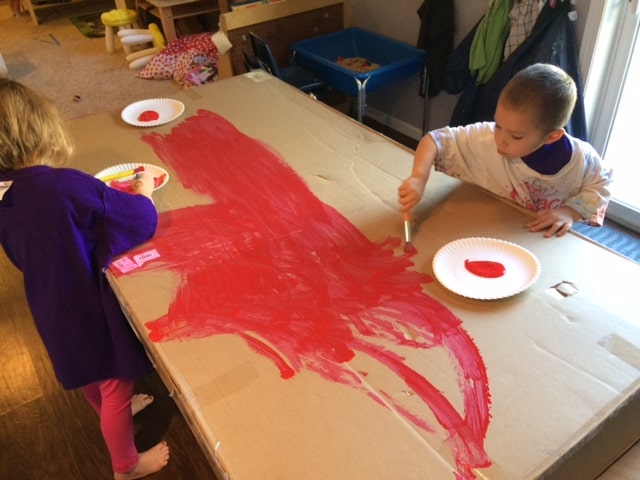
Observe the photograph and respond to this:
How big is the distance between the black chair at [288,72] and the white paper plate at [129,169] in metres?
1.31

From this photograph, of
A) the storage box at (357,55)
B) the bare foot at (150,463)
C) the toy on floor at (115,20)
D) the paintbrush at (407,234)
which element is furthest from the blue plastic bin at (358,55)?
the toy on floor at (115,20)

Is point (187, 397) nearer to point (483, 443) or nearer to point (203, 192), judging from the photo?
point (483, 443)

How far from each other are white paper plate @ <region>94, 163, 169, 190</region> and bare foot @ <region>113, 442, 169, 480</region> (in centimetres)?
75

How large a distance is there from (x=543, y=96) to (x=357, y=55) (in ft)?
6.97

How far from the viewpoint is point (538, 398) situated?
823 mm

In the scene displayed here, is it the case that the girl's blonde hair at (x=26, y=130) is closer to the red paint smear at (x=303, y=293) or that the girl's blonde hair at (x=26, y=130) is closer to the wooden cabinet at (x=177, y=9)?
the red paint smear at (x=303, y=293)

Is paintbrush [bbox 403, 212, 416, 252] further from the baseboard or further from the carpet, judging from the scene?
the carpet

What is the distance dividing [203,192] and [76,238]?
0.36m

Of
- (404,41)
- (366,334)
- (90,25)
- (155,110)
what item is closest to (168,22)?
(90,25)

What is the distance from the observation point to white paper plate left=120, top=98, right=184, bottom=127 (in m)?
1.69

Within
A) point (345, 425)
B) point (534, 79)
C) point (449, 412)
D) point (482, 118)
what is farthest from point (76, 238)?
point (482, 118)

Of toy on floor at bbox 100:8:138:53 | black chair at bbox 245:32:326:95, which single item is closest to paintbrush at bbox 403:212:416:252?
black chair at bbox 245:32:326:95

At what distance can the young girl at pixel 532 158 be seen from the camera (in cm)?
118

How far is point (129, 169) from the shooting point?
1442 mm
